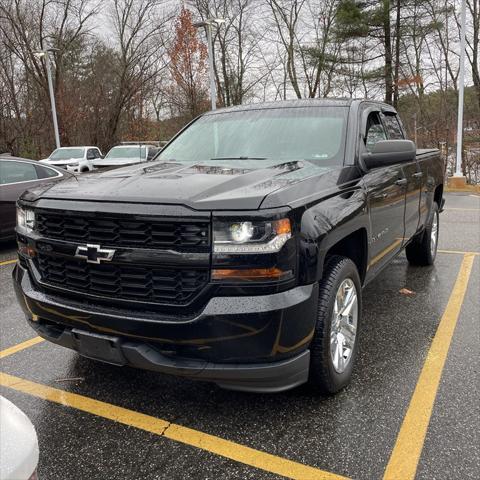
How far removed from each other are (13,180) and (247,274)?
6.43 m

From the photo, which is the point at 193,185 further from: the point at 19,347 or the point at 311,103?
the point at 19,347

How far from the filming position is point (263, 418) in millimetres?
2723

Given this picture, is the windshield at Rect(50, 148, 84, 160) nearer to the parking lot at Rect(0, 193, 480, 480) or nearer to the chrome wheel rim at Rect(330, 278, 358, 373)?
the parking lot at Rect(0, 193, 480, 480)

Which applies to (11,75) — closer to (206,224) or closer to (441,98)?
(441,98)

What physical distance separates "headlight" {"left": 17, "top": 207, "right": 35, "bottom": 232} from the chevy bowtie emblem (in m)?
0.53

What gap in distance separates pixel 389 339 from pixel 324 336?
1.40 m

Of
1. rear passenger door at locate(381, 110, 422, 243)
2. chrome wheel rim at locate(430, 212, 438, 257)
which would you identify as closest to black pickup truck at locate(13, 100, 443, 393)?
rear passenger door at locate(381, 110, 422, 243)

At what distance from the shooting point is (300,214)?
2396 millimetres

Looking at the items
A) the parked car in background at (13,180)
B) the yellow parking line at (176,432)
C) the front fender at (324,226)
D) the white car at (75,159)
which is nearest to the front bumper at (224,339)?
the front fender at (324,226)

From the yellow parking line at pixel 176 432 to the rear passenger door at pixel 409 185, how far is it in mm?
2691

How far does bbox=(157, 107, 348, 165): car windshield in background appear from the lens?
3.51 meters

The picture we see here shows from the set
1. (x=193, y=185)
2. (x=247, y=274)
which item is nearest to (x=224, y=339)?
(x=247, y=274)

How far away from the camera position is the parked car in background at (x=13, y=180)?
23.8 ft

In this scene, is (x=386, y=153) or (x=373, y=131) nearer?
(x=386, y=153)
